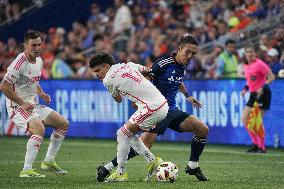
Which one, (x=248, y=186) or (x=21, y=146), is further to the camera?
(x=21, y=146)

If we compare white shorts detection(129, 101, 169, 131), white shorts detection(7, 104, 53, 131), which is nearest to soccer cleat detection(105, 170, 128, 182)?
white shorts detection(129, 101, 169, 131)

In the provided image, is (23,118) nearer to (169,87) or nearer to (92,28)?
(169,87)

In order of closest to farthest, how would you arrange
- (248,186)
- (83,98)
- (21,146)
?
(248,186) < (21,146) < (83,98)

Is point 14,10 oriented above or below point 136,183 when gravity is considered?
above

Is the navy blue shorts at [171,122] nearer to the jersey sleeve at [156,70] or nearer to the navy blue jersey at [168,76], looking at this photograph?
the navy blue jersey at [168,76]

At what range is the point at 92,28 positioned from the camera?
2905cm

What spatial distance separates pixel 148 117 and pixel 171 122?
58 cm

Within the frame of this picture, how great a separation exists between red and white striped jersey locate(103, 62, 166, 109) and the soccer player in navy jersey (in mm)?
461

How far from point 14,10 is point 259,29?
10530mm

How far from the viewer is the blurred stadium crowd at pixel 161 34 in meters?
23.0

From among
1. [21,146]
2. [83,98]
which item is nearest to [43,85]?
[83,98]

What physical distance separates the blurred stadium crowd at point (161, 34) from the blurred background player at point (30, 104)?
23.7ft

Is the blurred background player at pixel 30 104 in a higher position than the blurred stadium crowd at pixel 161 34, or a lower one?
lower

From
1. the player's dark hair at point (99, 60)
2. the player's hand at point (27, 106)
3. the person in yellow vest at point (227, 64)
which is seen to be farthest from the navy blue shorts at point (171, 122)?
the person in yellow vest at point (227, 64)
